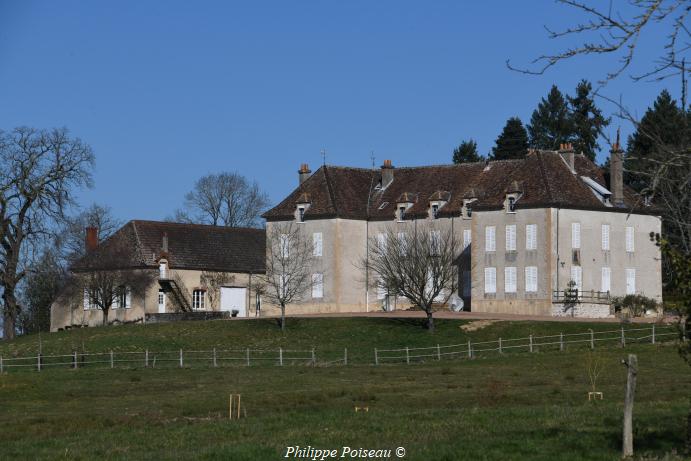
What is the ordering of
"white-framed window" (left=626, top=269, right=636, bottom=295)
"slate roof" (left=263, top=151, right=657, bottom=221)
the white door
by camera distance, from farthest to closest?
the white door
"white-framed window" (left=626, top=269, right=636, bottom=295)
"slate roof" (left=263, top=151, right=657, bottom=221)

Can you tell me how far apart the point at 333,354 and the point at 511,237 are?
16.9 m

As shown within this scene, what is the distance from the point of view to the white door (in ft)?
270

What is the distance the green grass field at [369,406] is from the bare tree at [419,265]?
10.3 ft

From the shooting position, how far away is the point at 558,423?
2186cm

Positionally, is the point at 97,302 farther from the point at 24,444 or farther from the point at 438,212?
the point at 24,444

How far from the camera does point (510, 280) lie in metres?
68.9

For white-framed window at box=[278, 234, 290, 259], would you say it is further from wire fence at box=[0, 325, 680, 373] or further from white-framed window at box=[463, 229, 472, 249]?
wire fence at box=[0, 325, 680, 373]

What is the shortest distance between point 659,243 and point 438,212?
55.7 m

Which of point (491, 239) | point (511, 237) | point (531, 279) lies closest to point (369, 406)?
point (531, 279)

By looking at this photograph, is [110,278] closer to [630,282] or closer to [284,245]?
[284,245]

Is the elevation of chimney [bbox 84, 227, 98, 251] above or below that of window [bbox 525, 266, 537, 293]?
above

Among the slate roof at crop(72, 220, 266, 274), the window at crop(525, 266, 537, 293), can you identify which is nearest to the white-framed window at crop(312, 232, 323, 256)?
the slate roof at crop(72, 220, 266, 274)

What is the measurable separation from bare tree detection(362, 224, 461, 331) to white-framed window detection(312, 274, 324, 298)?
3461mm

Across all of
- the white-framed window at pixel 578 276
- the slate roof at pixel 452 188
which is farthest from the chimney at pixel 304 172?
the white-framed window at pixel 578 276
